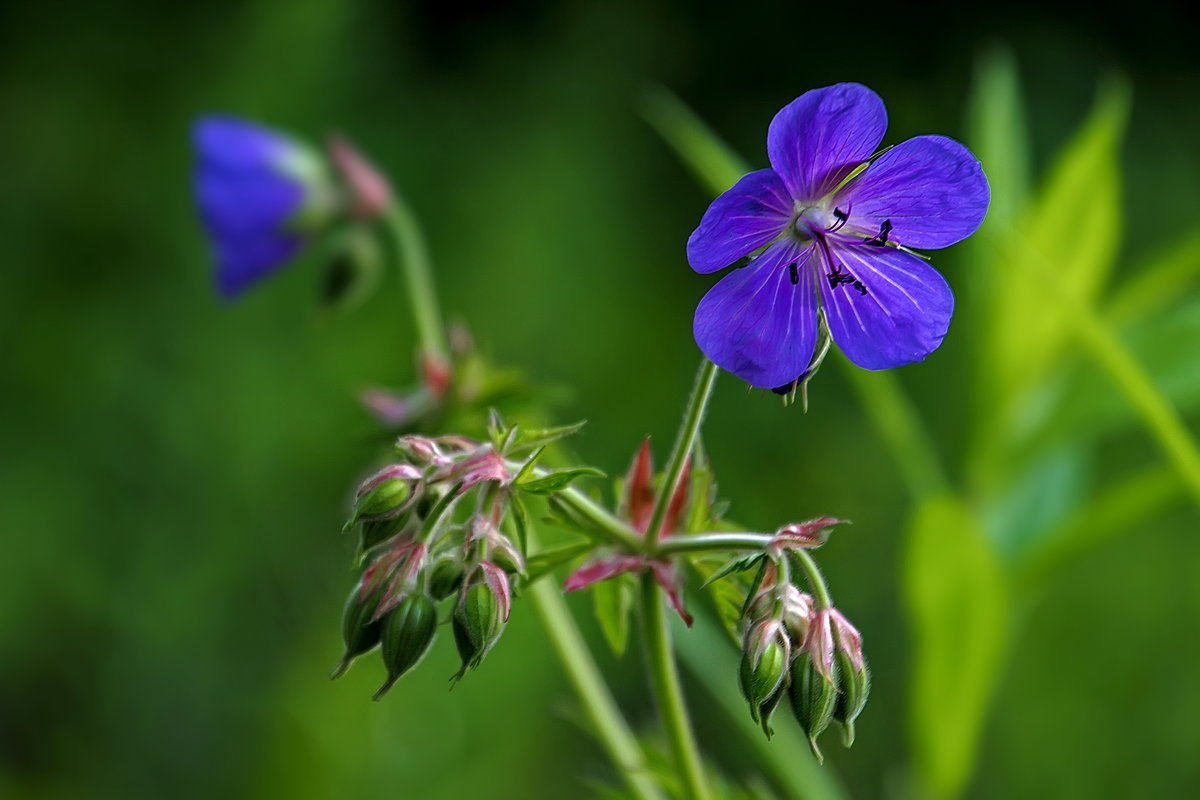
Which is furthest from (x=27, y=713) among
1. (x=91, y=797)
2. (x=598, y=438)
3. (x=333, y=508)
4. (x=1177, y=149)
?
(x=1177, y=149)

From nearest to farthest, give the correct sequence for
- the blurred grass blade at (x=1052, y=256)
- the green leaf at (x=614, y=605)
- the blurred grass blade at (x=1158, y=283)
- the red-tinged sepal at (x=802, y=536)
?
1. the red-tinged sepal at (x=802, y=536)
2. the green leaf at (x=614, y=605)
3. the blurred grass blade at (x=1158, y=283)
4. the blurred grass blade at (x=1052, y=256)

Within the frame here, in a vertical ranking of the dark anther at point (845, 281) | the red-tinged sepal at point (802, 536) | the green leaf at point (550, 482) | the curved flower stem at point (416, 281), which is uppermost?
the curved flower stem at point (416, 281)

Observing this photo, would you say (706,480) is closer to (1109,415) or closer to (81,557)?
(1109,415)

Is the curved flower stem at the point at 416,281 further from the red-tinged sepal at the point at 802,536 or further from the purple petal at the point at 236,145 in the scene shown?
the red-tinged sepal at the point at 802,536

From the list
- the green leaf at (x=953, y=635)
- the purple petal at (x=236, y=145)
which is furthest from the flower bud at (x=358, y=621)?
the purple petal at (x=236, y=145)

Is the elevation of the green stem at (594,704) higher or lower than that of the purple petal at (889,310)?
lower

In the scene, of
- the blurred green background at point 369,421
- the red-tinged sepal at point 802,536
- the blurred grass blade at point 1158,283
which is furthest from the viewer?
the blurred green background at point 369,421

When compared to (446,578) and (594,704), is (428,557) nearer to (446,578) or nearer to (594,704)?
(446,578)
